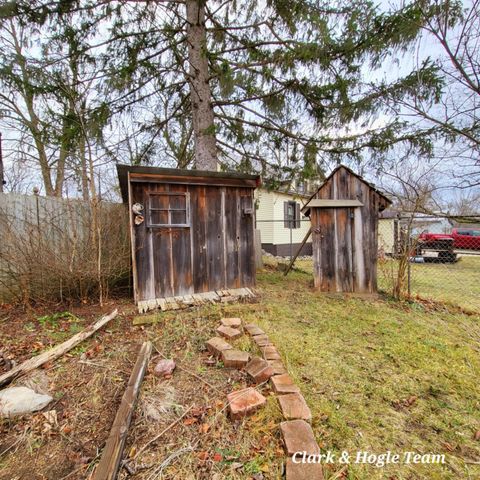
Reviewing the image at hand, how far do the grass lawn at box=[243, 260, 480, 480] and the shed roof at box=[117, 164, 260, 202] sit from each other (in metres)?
2.10

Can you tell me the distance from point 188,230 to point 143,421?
285 centimetres

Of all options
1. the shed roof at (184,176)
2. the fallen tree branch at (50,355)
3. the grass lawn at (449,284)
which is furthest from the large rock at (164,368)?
the grass lawn at (449,284)

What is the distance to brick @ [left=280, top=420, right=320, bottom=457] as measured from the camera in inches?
58.2

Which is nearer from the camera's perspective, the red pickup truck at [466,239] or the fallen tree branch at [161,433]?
the fallen tree branch at [161,433]

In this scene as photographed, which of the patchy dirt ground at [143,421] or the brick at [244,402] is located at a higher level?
the brick at [244,402]

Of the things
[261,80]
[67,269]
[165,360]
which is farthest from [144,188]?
[261,80]

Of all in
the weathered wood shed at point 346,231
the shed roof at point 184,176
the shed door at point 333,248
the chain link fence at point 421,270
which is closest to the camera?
the shed roof at point 184,176

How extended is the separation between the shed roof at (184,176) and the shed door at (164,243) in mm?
134

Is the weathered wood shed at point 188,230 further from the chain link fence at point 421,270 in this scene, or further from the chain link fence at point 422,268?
the chain link fence at point 421,270

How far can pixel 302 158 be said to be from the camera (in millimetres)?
5609

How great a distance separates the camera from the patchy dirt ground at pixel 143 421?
1.51 meters

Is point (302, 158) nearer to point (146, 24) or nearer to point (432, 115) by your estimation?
point (432, 115)

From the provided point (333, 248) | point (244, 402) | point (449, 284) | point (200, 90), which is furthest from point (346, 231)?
point (449, 284)

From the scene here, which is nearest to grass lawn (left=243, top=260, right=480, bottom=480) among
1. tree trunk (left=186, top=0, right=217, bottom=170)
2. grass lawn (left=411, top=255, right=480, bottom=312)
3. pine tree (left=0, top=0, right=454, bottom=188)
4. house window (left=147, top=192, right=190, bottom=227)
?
grass lawn (left=411, top=255, right=480, bottom=312)
